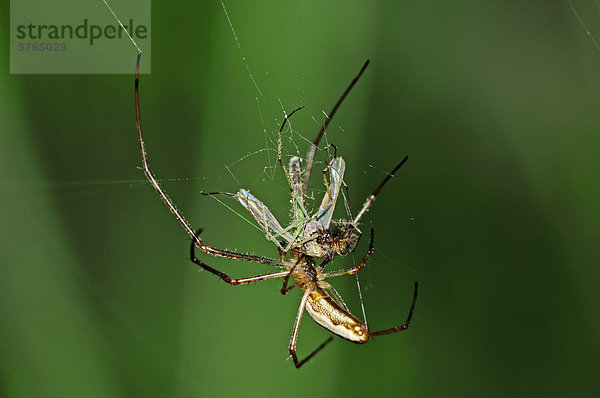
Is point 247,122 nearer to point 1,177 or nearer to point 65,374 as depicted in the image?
point 1,177

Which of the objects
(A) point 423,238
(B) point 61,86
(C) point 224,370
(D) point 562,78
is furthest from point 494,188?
(B) point 61,86

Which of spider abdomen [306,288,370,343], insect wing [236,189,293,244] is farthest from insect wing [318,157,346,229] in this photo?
spider abdomen [306,288,370,343]

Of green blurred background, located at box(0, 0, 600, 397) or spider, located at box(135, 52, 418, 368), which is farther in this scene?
green blurred background, located at box(0, 0, 600, 397)

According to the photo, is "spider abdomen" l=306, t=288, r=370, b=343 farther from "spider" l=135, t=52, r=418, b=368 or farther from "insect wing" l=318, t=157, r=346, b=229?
"insect wing" l=318, t=157, r=346, b=229

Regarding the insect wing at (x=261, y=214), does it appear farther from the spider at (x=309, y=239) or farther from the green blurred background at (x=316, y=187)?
the green blurred background at (x=316, y=187)

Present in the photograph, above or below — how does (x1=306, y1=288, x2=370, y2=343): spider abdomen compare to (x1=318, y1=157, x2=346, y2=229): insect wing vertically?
below

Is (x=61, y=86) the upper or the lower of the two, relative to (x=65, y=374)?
upper

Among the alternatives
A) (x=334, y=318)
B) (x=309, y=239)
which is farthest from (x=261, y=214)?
(x=334, y=318)
